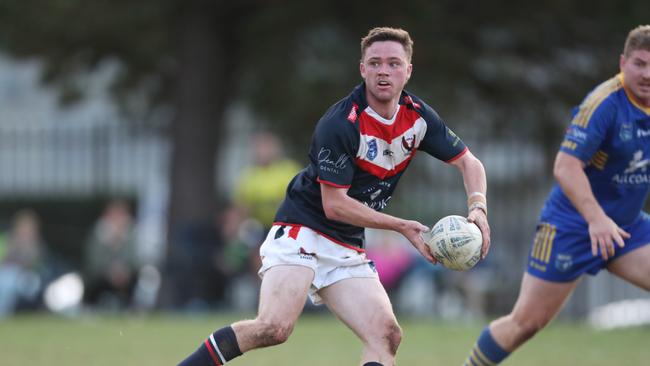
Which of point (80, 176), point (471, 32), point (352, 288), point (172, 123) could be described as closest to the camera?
point (352, 288)

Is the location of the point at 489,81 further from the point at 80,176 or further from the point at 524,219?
the point at 80,176

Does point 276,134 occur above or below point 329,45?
below

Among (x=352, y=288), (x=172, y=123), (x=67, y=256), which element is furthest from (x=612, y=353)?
(x=67, y=256)

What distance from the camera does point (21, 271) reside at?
17.5 metres

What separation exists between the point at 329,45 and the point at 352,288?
1140 centimetres

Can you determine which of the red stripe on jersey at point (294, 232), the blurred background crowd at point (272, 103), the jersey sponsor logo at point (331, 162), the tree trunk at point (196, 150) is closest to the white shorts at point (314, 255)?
the red stripe on jersey at point (294, 232)

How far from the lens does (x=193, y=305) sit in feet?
59.1

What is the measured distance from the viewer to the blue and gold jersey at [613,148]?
7.42m

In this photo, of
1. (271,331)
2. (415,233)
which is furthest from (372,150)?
(271,331)

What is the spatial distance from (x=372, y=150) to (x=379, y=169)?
0.14 m

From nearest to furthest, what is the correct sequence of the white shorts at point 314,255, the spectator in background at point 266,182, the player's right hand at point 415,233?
the player's right hand at point 415,233, the white shorts at point 314,255, the spectator in background at point 266,182

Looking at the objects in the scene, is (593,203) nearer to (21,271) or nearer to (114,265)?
(114,265)

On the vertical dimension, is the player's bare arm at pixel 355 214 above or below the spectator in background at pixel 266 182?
above

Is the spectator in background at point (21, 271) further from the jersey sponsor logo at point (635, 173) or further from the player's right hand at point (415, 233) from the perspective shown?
the player's right hand at point (415, 233)
